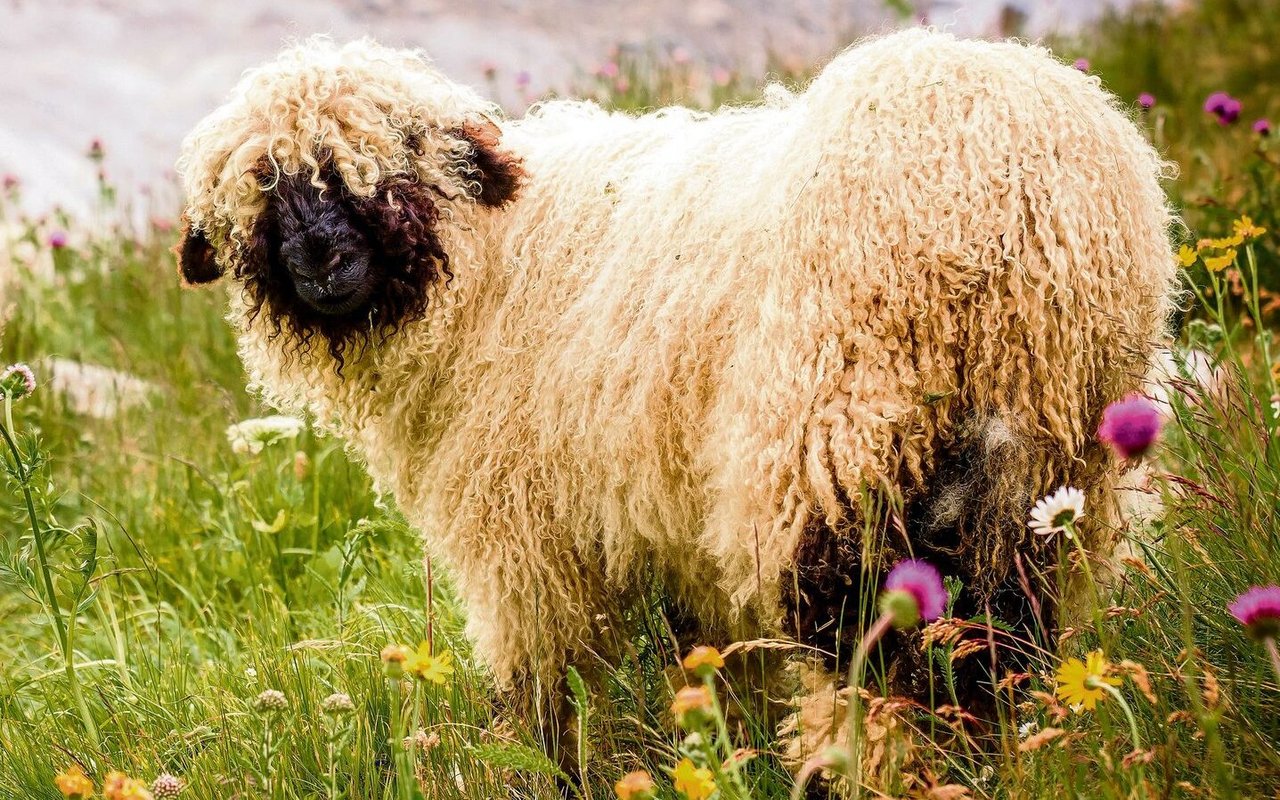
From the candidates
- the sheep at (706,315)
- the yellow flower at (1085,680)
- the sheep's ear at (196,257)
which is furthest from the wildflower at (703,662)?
the sheep's ear at (196,257)

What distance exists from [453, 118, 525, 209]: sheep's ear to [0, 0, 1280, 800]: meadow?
3.02 ft

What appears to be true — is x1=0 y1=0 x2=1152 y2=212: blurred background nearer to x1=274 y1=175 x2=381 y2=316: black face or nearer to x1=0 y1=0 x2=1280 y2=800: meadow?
x1=0 y1=0 x2=1280 y2=800: meadow

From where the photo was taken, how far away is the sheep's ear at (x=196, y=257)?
3.39 meters

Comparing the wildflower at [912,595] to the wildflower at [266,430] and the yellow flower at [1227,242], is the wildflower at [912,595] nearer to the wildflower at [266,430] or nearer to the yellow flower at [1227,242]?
the yellow flower at [1227,242]

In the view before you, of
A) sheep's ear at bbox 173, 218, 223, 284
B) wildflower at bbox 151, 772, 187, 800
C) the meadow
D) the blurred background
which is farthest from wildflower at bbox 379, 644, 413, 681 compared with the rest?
the blurred background

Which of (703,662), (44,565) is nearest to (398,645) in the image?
(44,565)

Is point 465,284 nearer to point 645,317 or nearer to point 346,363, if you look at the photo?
point 346,363

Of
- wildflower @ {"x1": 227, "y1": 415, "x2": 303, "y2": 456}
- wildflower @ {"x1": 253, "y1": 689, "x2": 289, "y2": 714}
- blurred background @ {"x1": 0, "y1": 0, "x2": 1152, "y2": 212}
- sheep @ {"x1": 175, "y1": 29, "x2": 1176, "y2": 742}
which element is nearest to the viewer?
wildflower @ {"x1": 253, "y1": 689, "x2": 289, "y2": 714}

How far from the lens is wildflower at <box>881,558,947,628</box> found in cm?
168

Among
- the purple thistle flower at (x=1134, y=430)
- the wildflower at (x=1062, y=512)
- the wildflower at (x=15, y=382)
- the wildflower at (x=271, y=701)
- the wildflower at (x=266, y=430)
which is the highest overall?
the wildflower at (x=15, y=382)

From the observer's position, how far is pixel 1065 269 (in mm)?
2391

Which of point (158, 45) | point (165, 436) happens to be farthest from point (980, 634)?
point (158, 45)

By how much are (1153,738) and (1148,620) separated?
0.36 m

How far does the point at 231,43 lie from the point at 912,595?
9709 millimetres
